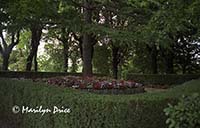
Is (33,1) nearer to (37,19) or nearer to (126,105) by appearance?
(37,19)

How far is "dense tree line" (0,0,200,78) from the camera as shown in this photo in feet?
25.0

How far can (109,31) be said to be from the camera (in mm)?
10617

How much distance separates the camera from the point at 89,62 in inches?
506

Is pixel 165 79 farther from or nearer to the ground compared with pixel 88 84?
farther from the ground

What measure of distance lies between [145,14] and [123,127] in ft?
22.8

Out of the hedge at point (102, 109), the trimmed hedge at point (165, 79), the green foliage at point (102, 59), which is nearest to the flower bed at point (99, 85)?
the hedge at point (102, 109)

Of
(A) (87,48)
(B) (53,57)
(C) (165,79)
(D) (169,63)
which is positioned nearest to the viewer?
(A) (87,48)

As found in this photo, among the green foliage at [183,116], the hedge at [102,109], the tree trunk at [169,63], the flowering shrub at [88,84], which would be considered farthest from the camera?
the tree trunk at [169,63]

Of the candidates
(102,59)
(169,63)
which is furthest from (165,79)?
(102,59)

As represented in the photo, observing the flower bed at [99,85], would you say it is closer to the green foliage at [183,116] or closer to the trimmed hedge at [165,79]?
the green foliage at [183,116]

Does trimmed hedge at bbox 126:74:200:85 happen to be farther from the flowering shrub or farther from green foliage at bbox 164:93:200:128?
green foliage at bbox 164:93:200:128

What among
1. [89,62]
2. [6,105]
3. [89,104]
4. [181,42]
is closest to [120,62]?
[181,42]

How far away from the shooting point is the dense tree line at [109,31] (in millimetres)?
7612

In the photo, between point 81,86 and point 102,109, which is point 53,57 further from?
point 102,109
